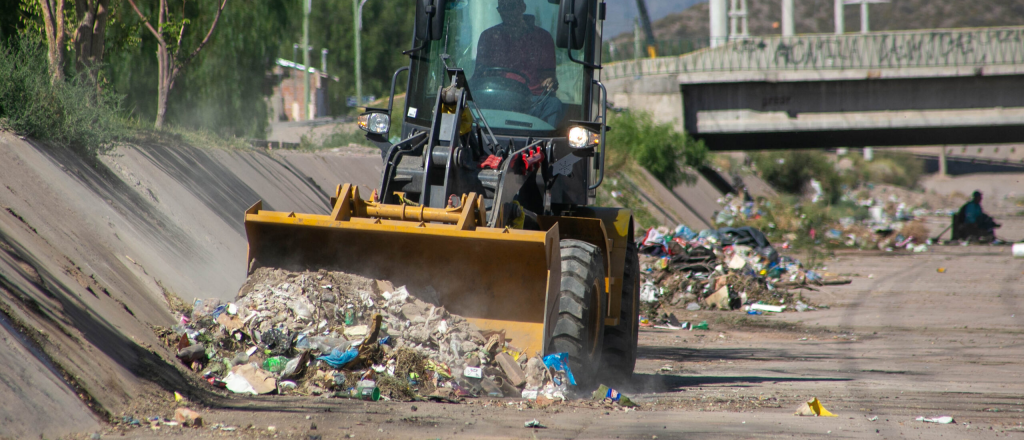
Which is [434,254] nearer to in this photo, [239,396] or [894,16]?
[239,396]

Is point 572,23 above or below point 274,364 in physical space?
above

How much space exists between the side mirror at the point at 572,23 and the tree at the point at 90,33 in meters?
7.80

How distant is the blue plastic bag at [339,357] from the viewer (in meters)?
5.42

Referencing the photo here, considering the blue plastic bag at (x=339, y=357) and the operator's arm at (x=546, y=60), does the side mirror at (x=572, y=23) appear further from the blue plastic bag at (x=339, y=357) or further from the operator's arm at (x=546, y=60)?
the blue plastic bag at (x=339, y=357)

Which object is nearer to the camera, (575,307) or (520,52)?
(575,307)

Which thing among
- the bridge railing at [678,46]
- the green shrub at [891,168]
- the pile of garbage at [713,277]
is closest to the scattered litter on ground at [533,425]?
the pile of garbage at [713,277]

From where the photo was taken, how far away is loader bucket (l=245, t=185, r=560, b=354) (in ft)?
18.1

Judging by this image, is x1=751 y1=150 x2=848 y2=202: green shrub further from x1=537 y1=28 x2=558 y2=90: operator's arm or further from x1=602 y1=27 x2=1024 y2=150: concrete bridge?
x1=537 y1=28 x2=558 y2=90: operator's arm

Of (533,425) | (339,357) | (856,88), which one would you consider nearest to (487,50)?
(339,357)

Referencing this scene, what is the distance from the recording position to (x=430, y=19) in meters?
6.52

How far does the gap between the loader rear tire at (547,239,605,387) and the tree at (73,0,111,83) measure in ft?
27.1

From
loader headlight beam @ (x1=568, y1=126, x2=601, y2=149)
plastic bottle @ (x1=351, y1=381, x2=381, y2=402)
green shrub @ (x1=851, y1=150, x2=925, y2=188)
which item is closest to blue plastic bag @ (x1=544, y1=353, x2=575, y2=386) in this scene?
plastic bottle @ (x1=351, y1=381, x2=381, y2=402)

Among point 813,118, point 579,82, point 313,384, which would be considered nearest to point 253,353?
point 313,384

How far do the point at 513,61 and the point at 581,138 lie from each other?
2.55 ft
